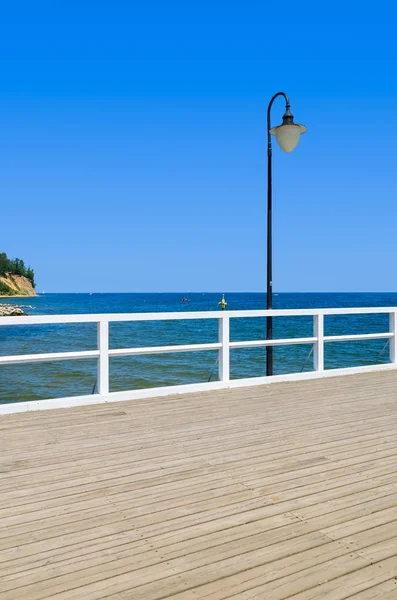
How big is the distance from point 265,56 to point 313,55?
2248mm

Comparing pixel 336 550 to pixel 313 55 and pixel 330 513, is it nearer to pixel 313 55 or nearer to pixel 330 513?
pixel 330 513

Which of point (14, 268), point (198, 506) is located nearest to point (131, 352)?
point (198, 506)

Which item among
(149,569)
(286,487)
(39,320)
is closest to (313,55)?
(39,320)

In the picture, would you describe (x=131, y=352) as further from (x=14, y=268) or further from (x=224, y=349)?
(x=14, y=268)

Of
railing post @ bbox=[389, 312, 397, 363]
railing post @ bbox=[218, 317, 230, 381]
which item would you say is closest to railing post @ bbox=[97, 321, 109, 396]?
railing post @ bbox=[218, 317, 230, 381]

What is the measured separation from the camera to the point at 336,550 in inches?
90.7

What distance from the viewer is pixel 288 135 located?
7.06m

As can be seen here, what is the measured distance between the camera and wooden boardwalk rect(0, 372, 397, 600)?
2062mm

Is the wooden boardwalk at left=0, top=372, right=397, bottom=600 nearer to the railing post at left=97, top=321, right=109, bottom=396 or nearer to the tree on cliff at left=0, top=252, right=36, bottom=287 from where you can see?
the railing post at left=97, top=321, right=109, bottom=396

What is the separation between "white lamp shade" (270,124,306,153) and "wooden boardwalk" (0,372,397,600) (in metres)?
4.01

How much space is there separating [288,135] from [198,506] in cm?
569

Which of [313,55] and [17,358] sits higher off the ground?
[313,55]

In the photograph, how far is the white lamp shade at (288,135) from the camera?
23.1 ft

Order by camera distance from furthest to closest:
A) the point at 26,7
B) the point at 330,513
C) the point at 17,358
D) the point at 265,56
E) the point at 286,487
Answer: the point at 265,56, the point at 26,7, the point at 17,358, the point at 286,487, the point at 330,513
